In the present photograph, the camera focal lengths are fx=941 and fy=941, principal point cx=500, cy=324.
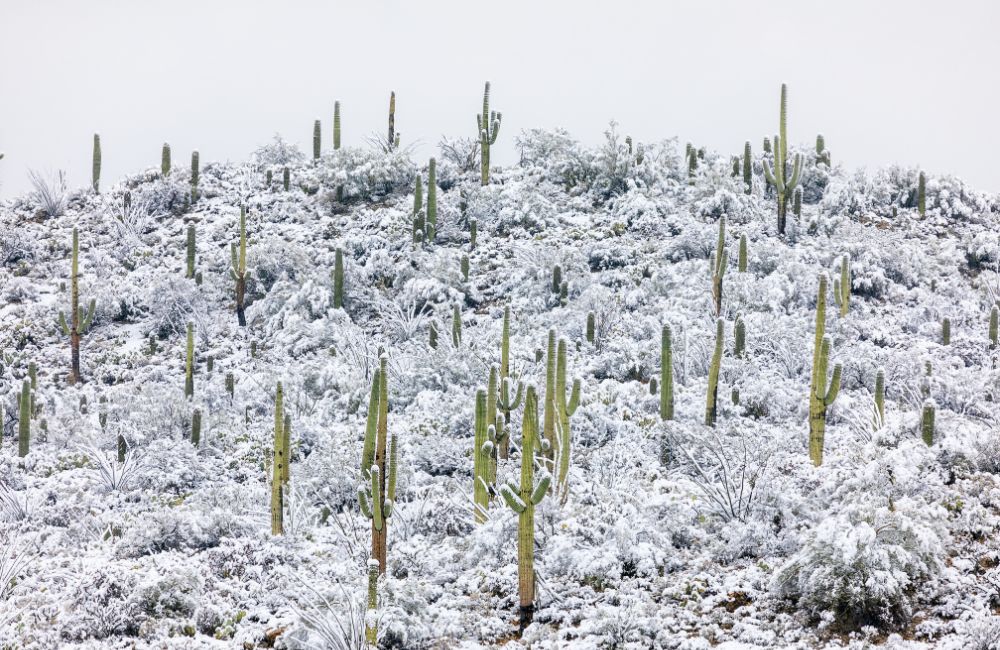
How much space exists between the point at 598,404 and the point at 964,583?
7.68 m

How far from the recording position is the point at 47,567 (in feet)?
34.8

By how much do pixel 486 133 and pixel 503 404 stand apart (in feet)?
51.2

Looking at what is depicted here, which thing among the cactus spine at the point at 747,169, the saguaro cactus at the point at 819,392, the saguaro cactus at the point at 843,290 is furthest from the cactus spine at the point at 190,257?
the saguaro cactus at the point at 819,392

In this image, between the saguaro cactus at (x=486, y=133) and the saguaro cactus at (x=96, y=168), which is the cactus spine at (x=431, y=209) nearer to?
the saguaro cactus at (x=486, y=133)

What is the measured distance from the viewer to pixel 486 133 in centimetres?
2736

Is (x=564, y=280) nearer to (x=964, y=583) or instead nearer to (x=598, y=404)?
(x=598, y=404)

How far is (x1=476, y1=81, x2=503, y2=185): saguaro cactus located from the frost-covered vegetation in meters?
0.09

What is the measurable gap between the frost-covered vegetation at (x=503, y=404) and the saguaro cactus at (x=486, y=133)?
0.09 metres

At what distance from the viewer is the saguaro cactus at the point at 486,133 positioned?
27156 mm

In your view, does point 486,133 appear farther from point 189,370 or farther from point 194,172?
point 189,370

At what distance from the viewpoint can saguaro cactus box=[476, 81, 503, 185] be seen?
Result: 2716 centimetres

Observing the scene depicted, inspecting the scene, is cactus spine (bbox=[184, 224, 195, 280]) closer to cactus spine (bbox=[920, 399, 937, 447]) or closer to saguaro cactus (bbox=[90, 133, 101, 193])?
saguaro cactus (bbox=[90, 133, 101, 193])

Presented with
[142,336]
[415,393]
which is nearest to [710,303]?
[415,393]

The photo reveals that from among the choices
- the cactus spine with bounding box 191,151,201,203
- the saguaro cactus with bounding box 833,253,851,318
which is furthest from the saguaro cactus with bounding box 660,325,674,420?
the cactus spine with bounding box 191,151,201,203
